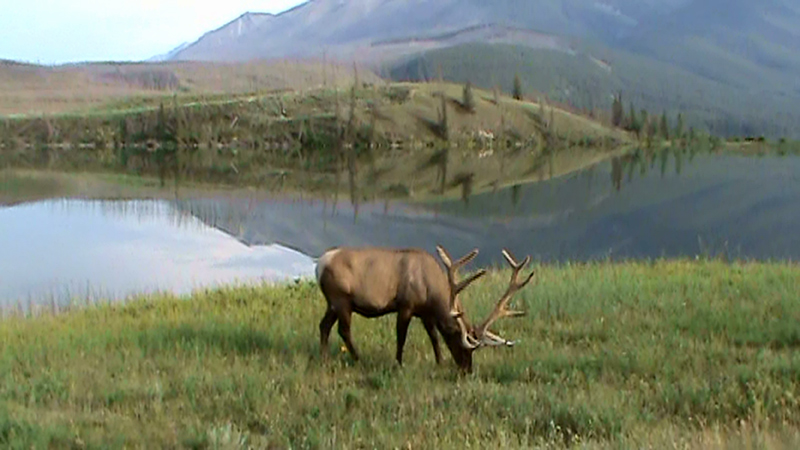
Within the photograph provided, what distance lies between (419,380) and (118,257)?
22872 millimetres

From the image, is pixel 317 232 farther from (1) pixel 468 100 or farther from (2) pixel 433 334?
(1) pixel 468 100

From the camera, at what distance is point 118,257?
30.7 meters

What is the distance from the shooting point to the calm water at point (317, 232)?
27688mm

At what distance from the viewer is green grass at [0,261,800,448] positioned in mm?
8039

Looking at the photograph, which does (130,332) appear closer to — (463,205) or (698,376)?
(698,376)

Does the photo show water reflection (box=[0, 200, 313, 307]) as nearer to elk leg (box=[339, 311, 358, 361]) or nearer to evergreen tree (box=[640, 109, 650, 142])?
elk leg (box=[339, 311, 358, 361])

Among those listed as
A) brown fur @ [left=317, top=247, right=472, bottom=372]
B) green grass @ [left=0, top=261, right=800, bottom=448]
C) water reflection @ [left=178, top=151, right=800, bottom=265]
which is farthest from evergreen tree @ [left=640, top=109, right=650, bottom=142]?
brown fur @ [left=317, top=247, right=472, bottom=372]

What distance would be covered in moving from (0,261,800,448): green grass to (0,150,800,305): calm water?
11.2 meters

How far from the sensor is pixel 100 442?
7750 mm

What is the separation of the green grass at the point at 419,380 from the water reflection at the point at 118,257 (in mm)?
9227

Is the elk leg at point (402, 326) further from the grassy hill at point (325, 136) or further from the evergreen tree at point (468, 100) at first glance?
the evergreen tree at point (468, 100)

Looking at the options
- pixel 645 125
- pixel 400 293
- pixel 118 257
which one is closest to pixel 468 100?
pixel 645 125

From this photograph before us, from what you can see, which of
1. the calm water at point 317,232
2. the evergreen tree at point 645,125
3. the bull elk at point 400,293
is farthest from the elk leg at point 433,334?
the evergreen tree at point 645,125

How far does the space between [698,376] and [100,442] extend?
6861 millimetres
